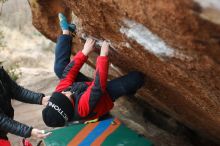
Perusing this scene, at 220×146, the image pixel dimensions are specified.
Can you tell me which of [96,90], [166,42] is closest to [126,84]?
[96,90]

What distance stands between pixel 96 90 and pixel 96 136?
43.0 inches

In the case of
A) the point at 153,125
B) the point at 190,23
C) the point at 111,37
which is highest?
the point at 190,23

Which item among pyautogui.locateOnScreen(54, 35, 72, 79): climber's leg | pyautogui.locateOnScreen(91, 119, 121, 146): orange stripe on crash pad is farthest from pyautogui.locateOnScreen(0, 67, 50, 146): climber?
pyautogui.locateOnScreen(91, 119, 121, 146): orange stripe on crash pad

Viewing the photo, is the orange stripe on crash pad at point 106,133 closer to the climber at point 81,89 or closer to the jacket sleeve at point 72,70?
the climber at point 81,89

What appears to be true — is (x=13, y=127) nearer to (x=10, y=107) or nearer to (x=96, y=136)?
(x=10, y=107)

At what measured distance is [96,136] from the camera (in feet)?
18.0

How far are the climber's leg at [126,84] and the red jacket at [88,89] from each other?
95mm

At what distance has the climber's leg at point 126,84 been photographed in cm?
490

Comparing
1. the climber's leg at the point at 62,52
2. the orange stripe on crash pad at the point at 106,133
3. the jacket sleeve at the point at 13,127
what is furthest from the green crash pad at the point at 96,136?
the jacket sleeve at the point at 13,127

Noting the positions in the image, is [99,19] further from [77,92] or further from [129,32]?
[77,92]

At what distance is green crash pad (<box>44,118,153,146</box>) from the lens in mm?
5404

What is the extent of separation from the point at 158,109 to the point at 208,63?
4.11m

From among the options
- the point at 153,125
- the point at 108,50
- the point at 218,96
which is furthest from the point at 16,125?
the point at 153,125

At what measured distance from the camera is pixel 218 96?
369cm
